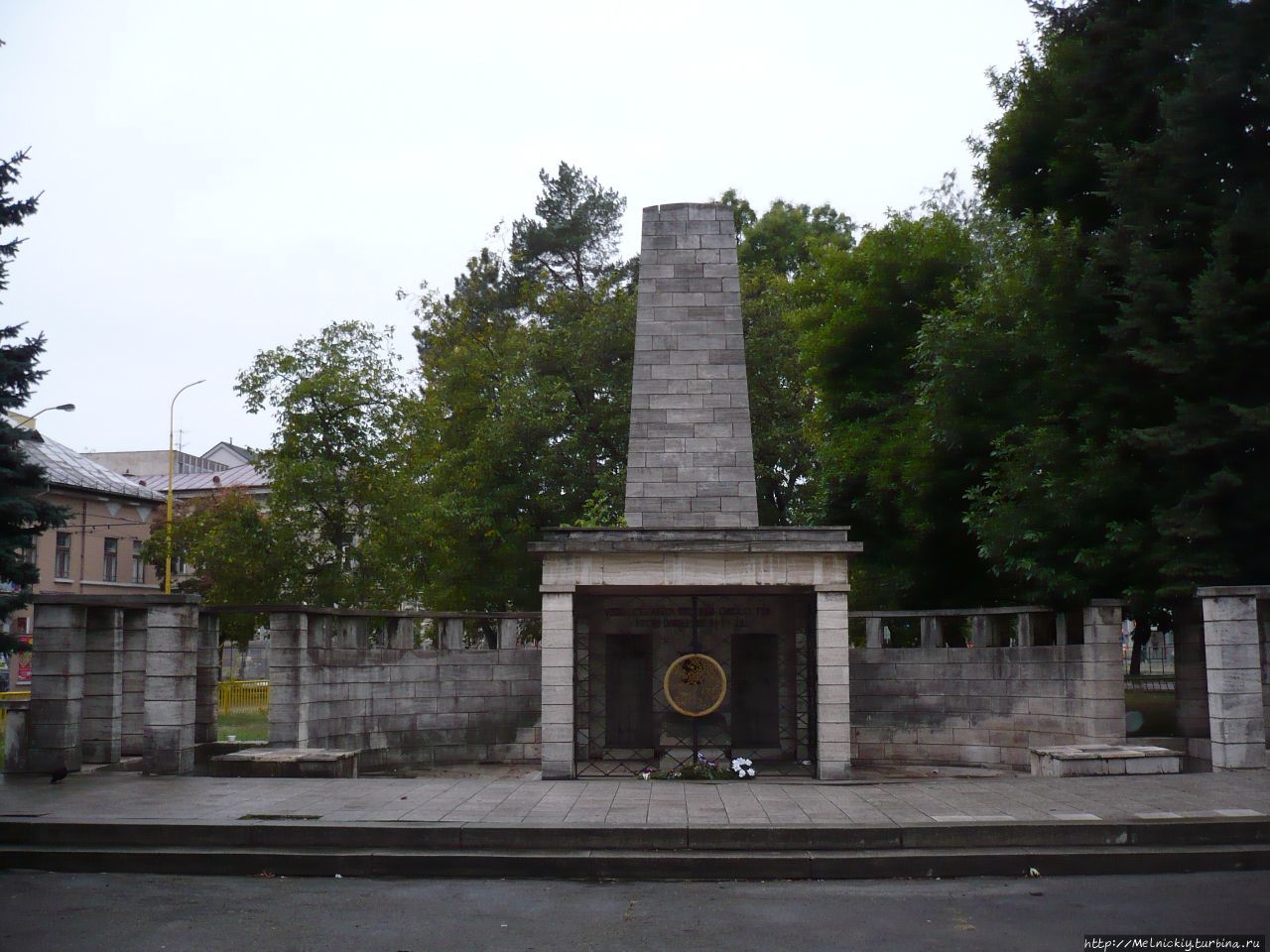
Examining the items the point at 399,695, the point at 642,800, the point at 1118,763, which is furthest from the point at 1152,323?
the point at 399,695

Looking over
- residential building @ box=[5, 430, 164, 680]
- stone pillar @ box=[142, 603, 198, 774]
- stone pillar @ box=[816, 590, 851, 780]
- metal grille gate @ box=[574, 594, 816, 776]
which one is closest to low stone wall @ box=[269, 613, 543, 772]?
metal grille gate @ box=[574, 594, 816, 776]

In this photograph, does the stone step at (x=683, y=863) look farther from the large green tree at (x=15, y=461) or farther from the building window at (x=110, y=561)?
the building window at (x=110, y=561)

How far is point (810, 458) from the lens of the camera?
1146 inches

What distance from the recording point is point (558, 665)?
45.8 ft

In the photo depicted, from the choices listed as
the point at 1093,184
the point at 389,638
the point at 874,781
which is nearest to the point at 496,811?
the point at 874,781

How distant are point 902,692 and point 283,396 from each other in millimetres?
15484

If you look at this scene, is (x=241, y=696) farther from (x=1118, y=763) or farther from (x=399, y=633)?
(x=1118, y=763)

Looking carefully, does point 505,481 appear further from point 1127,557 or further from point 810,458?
point 1127,557

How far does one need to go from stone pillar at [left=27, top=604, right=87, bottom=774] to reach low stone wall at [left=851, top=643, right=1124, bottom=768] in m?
11.0

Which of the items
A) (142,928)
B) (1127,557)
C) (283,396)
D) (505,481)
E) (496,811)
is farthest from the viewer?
(505,481)

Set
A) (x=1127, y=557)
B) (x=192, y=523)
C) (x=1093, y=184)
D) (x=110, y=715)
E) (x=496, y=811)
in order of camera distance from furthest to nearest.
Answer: (x=192, y=523) < (x=1093, y=184) < (x=1127, y=557) < (x=110, y=715) < (x=496, y=811)

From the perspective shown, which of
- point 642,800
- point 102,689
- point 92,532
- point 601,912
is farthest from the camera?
point 92,532

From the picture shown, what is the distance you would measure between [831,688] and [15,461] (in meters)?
10.1

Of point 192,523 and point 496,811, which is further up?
point 192,523
